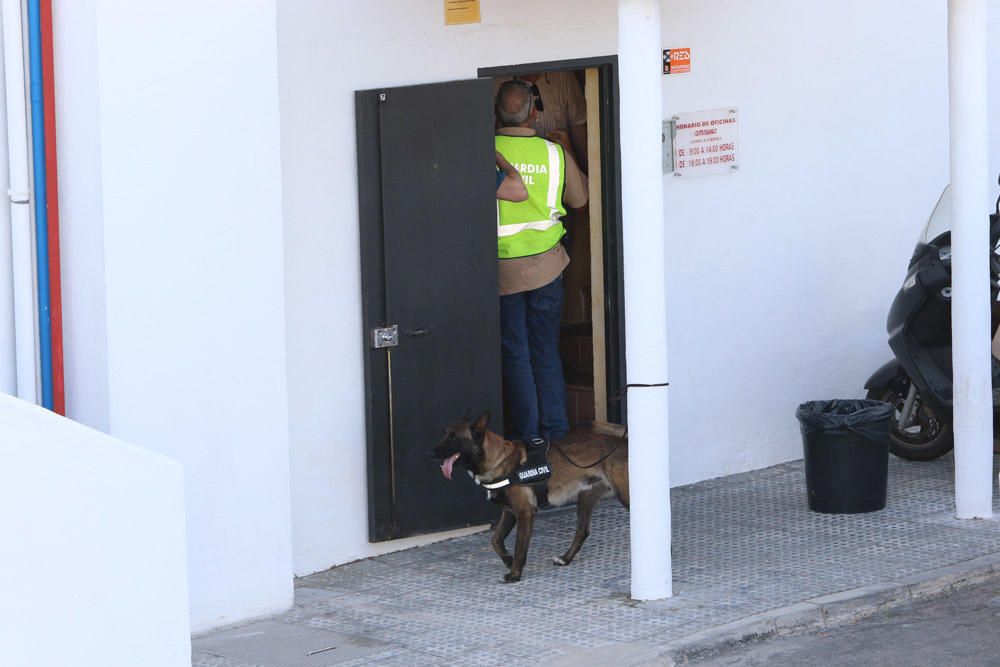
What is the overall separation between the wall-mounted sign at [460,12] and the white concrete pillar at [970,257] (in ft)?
8.26

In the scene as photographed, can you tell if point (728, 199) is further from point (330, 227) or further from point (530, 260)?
point (330, 227)

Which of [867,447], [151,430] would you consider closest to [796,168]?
[867,447]

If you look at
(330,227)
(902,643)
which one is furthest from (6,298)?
(902,643)

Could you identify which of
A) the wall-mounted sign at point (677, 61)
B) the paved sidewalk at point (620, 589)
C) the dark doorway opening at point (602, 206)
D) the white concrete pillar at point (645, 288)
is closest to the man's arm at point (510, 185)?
the dark doorway opening at point (602, 206)

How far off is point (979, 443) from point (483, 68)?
3.30 meters

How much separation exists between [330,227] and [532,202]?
4.55 ft

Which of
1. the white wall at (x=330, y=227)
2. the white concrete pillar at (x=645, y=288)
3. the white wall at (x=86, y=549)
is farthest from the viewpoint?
the white wall at (x=330, y=227)

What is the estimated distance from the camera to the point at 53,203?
6422 mm

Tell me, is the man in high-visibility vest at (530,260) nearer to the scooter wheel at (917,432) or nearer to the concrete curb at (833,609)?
the scooter wheel at (917,432)

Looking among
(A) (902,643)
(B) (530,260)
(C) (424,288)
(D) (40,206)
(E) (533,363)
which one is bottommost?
(A) (902,643)

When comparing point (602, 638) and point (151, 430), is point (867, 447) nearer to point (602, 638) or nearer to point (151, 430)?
point (602, 638)

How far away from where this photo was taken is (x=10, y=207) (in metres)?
6.33

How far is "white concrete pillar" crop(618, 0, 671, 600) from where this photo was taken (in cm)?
673

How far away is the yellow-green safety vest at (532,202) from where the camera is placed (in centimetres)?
832
